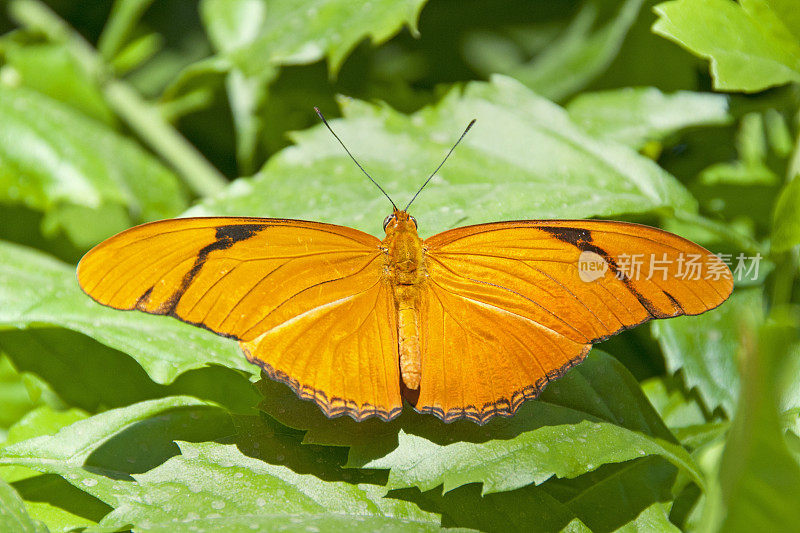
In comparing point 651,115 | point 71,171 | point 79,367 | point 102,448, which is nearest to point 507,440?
point 102,448

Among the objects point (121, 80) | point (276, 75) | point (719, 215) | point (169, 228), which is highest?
point (121, 80)

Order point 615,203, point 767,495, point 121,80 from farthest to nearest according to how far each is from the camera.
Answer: point 121,80, point 615,203, point 767,495

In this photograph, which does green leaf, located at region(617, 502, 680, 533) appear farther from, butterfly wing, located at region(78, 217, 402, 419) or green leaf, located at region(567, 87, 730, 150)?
green leaf, located at region(567, 87, 730, 150)

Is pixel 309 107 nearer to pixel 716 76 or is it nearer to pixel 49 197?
pixel 49 197

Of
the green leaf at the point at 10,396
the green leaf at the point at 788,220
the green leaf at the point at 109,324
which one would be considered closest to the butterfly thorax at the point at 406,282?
the green leaf at the point at 109,324

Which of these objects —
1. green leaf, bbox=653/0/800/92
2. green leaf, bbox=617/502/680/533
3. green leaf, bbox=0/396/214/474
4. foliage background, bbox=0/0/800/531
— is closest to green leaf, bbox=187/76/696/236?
foliage background, bbox=0/0/800/531

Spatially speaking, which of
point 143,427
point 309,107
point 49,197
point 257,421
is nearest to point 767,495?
point 257,421

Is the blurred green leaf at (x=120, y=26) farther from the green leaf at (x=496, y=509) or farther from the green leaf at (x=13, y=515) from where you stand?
the green leaf at (x=496, y=509)
